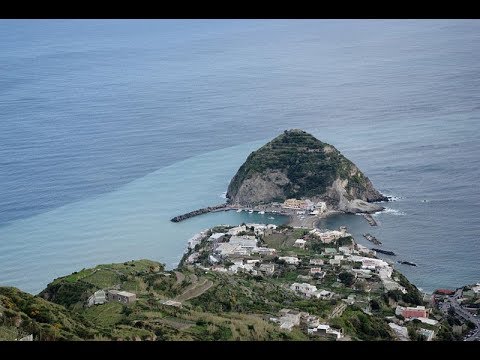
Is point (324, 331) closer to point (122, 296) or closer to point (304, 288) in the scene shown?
point (122, 296)

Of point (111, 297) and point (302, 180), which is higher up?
point (302, 180)

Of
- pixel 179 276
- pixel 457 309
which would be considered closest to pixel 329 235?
pixel 457 309

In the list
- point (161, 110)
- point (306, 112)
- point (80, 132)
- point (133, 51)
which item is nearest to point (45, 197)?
point (80, 132)

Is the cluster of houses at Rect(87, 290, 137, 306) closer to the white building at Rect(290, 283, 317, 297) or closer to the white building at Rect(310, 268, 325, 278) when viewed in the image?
the white building at Rect(290, 283, 317, 297)

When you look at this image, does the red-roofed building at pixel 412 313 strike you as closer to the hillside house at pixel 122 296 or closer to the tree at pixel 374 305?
the tree at pixel 374 305

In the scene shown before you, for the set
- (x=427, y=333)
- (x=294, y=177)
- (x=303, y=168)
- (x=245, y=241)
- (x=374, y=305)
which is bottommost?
(x=427, y=333)

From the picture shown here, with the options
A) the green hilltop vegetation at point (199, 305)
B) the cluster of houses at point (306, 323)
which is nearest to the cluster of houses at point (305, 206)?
the green hilltop vegetation at point (199, 305)
